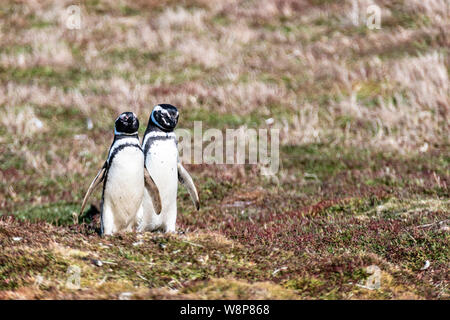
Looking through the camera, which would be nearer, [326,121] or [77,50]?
[326,121]

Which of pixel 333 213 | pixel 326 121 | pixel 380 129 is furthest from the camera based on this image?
pixel 326 121

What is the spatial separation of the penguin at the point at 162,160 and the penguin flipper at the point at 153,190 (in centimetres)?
9

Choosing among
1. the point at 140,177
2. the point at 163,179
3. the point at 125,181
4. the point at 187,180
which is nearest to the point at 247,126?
the point at 187,180

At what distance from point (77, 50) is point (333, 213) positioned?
17637 millimetres

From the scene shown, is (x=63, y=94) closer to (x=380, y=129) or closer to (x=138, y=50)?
(x=138, y=50)

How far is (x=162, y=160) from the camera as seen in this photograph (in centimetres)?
958

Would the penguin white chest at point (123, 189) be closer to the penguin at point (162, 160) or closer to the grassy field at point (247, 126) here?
the penguin at point (162, 160)

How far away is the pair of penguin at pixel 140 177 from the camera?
911 centimetres

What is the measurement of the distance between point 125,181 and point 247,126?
1064 cm

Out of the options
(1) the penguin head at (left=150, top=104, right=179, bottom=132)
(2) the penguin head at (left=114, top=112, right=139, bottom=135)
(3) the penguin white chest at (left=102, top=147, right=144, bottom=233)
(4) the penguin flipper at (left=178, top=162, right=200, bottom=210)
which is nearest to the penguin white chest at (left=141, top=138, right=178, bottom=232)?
(1) the penguin head at (left=150, top=104, right=179, bottom=132)

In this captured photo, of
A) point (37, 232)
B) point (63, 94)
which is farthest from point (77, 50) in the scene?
point (37, 232)
